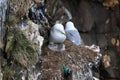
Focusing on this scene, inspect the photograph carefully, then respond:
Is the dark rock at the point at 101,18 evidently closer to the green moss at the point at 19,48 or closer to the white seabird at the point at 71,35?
the white seabird at the point at 71,35

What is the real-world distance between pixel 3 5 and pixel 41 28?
46.3 inches

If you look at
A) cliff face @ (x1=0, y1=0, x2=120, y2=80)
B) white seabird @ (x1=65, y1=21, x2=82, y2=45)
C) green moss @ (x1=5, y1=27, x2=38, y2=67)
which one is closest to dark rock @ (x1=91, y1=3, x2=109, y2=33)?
cliff face @ (x1=0, y1=0, x2=120, y2=80)

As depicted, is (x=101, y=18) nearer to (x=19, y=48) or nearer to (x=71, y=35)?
(x=71, y=35)

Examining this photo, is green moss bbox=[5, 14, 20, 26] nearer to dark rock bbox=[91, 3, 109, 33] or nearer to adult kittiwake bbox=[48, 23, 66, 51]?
adult kittiwake bbox=[48, 23, 66, 51]

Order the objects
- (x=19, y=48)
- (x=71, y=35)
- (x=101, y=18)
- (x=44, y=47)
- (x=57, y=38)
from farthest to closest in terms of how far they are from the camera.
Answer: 1. (x=101, y=18)
2. (x=71, y=35)
3. (x=44, y=47)
4. (x=57, y=38)
5. (x=19, y=48)

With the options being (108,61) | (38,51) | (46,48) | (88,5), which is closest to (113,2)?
(88,5)

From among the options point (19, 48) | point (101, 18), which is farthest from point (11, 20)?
point (101, 18)

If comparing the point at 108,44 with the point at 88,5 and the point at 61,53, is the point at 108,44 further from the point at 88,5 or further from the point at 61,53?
the point at 61,53

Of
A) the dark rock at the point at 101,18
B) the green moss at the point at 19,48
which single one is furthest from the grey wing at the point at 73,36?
the dark rock at the point at 101,18

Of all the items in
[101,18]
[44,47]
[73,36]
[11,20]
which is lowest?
[44,47]

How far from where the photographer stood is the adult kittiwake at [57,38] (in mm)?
4875

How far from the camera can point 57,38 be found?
16.0 feet

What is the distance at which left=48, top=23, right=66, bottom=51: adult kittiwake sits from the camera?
4875 mm

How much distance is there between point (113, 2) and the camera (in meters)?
7.68
